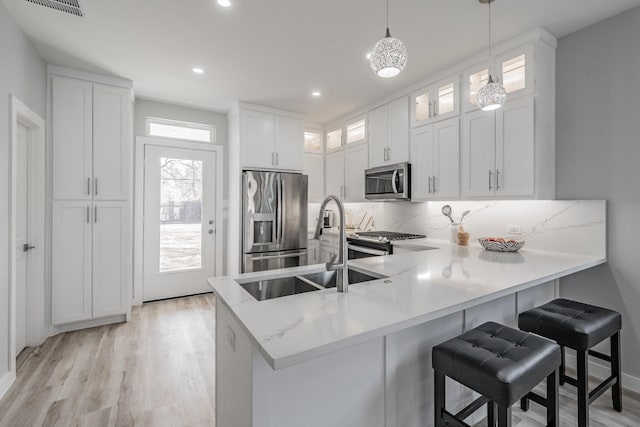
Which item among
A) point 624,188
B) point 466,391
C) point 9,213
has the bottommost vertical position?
point 466,391

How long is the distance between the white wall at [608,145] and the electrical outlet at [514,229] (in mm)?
431

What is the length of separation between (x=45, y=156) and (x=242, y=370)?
3230mm

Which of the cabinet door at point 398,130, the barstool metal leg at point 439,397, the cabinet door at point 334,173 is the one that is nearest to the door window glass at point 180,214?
the cabinet door at point 334,173

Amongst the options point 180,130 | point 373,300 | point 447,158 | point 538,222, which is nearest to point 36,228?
point 180,130

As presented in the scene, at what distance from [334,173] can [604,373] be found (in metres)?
3.69

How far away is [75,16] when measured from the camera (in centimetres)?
225

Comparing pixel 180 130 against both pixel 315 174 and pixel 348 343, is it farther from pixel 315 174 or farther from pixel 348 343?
pixel 348 343

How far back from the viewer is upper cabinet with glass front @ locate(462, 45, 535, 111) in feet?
7.96

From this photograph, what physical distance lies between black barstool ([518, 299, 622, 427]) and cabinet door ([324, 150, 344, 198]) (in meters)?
3.15

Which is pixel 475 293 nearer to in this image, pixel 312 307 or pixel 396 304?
pixel 396 304

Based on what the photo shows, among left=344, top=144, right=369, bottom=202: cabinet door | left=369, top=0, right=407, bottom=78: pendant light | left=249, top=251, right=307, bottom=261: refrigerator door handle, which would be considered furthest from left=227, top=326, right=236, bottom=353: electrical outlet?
left=344, top=144, right=369, bottom=202: cabinet door

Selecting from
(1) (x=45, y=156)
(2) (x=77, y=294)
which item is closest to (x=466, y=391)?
(2) (x=77, y=294)

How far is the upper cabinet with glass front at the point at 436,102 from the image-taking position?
2971mm

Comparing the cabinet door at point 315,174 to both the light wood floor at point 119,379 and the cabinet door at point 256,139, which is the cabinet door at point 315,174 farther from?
the light wood floor at point 119,379
